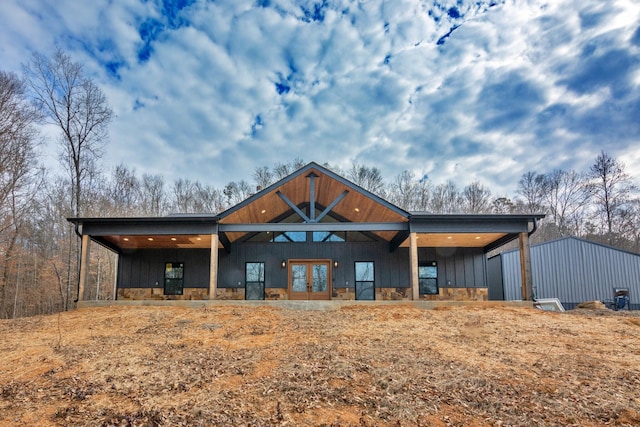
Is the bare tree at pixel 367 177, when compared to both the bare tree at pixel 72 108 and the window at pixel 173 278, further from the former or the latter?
the bare tree at pixel 72 108

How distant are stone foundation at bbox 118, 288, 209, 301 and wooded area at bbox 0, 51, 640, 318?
15.2ft

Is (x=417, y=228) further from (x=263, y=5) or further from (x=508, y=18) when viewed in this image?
(x=263, y=5)

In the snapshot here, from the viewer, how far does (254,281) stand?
43.0ft

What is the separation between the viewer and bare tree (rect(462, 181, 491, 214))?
26650 mm

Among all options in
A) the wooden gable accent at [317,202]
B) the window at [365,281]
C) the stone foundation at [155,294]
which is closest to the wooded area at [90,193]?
the wooden gable accent at [317,202]

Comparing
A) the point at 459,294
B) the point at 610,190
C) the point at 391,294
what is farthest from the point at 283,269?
the point at 610,190

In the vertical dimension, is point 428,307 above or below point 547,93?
below

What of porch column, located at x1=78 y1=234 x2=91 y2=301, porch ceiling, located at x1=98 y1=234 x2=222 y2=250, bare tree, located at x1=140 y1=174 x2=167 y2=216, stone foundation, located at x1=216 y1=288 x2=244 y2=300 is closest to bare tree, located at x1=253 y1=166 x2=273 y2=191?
bare tree, located at x1=140 y1=174 x2=167 y2=216

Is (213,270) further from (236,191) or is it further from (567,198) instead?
(567,198)

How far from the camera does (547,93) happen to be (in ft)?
56.6

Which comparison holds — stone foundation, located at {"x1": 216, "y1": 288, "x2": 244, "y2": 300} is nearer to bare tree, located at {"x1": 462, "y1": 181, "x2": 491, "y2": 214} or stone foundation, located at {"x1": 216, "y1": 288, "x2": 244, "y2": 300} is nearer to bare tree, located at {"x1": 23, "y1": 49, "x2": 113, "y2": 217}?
bare tree, located at {"x1": 23, "y1": 49, "x2": 113, "y2": 217}

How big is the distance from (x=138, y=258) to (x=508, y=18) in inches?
590

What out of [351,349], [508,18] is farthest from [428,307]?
[508,18]

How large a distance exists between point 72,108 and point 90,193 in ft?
16.3
